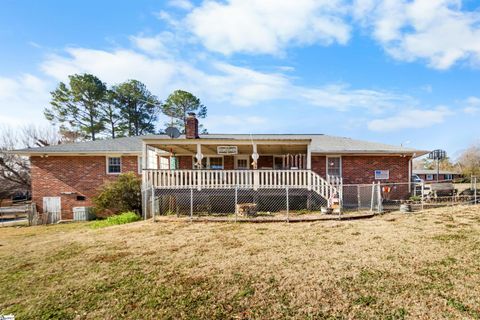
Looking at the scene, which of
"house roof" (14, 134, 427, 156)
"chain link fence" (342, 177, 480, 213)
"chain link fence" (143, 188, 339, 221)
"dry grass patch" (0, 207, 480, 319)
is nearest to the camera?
"dry grass patch" (0, 207, 480, 319)

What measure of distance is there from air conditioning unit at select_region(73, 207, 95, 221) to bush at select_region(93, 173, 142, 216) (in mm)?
2978

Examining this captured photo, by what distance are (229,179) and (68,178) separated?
400 inches

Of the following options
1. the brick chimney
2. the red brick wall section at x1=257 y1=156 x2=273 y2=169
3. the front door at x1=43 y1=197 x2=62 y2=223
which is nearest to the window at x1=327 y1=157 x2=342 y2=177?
the red brick wall section at x1=257 y1=156 x2=273 y2=169

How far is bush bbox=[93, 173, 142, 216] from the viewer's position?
40.0 feet

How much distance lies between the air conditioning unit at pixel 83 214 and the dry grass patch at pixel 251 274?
22.5 ft

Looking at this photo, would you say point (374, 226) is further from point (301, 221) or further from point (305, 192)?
point (305, 192)

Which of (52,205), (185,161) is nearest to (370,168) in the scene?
(185,161)

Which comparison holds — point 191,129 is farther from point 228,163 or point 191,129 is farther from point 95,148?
point 95,148

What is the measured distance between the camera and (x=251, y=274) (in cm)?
492

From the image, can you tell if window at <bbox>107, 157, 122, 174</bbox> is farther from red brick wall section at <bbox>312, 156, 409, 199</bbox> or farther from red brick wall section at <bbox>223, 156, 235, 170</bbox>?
red brick wall section at <bbox>312, 156, 409, 199</bbox>

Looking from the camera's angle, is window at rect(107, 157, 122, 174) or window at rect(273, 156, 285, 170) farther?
window at rect(273, 156, 285, 170)

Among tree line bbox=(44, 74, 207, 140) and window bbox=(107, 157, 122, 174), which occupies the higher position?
tree line bbox=(44, 74, 207, 140)

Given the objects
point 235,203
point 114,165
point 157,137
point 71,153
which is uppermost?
point 157,137

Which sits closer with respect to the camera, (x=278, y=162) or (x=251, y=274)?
(x=251, y=274)
